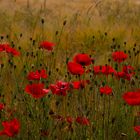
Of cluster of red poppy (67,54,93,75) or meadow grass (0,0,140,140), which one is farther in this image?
meadow grass (0,0,140,140)

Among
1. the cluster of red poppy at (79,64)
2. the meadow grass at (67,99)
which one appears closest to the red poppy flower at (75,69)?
the cluster of red poppy at (79,64)

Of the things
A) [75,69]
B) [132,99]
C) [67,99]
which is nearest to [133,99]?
[132,99]

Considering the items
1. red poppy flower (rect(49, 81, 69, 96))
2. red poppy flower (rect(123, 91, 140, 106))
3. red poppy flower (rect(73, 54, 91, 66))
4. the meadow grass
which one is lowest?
the meadow grass

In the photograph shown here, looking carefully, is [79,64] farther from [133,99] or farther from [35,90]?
[133,99]

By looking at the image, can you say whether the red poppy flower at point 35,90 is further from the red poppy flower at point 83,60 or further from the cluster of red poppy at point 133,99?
the cluster of red poppy at point 133,99

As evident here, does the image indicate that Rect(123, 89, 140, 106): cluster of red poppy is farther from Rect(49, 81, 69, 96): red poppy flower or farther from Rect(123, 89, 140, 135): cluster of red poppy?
Rect(49, 81, 69, 96): red poppy flower

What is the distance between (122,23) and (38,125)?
3619mm

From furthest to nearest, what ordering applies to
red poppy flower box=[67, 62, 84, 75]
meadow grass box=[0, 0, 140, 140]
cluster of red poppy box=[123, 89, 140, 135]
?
meadow grass box=[0, 0, 140, 140], red poppy flower box=[67, 62, 84, 75], cluster of red poppy box=[123, 89, 140, 135]

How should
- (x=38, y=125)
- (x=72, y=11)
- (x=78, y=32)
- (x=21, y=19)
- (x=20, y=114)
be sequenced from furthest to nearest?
(x=72, y=11), (x=21, y=19), (x=78, y=32), (x=20, y=114), (x=38, y=125)

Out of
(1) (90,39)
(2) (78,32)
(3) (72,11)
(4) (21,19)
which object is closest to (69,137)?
(1) (90,39)

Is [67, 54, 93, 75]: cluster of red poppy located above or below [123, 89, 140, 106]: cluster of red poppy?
above

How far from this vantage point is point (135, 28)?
17.7 feet

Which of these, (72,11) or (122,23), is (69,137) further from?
(72,11)

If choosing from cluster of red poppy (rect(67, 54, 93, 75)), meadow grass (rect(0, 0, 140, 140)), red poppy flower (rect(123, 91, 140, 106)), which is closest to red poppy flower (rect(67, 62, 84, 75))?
cluster of red poppy (rect(67, 54, 93, 75))
